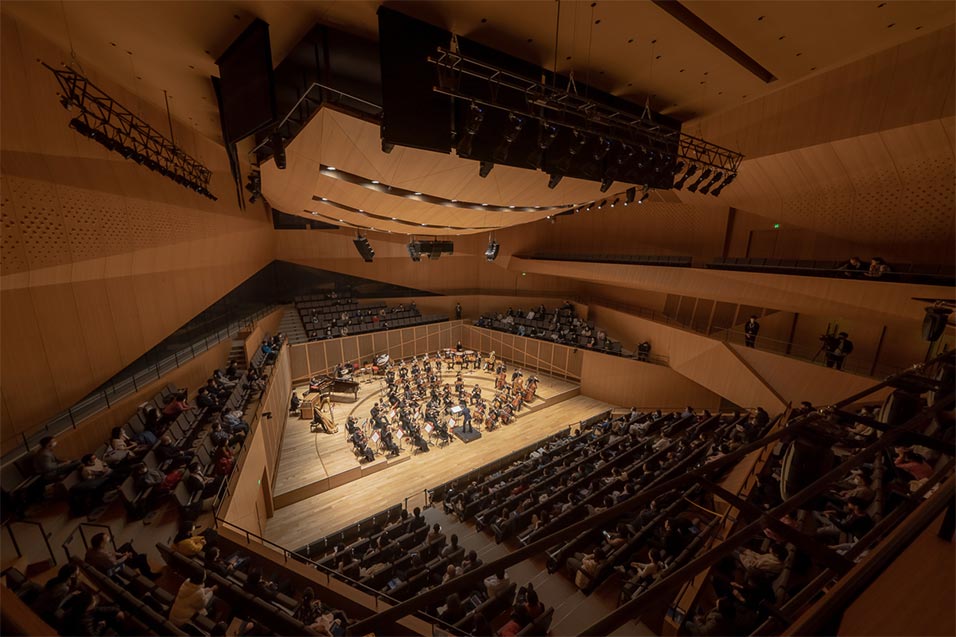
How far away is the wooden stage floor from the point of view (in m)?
6.81

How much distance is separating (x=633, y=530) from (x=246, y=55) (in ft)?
21.7

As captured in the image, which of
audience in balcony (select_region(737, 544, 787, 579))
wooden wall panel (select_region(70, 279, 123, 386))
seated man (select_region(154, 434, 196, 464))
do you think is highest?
wooden wall panel (select_region(70, 279, 123, 386))

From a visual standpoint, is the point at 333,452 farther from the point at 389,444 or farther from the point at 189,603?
the point at 189,603

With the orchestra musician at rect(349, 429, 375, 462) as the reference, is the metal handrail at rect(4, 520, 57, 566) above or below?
above

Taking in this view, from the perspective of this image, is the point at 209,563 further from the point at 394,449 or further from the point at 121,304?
the point at 394,449

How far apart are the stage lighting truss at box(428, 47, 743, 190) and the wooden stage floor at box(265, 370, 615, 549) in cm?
656

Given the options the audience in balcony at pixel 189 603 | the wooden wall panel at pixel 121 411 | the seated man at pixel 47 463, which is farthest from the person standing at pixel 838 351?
the wooden wall panel at pixel 121 411

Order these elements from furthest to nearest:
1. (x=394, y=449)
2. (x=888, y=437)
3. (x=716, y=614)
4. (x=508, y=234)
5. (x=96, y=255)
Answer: (x=508, y=234) < (x=394, y=449) < (x=96, y=255) < (x=716, y=614) < (x=888, y=437)

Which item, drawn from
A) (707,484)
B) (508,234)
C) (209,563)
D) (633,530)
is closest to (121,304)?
(209,563)

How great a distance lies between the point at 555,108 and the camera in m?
3.47

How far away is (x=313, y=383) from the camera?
36.3ft

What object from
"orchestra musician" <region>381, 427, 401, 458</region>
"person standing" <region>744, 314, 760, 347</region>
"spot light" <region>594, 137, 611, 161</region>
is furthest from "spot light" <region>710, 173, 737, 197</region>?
"orchestra musician" <region>381, 427, 401, 458</region>

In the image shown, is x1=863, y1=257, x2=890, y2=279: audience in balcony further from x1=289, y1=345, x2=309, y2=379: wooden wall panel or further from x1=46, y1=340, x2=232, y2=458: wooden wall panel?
x1=289, y1=345, x2=309, y2=379: wooden wall panel

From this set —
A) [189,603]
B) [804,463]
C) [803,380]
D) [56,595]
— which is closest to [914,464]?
[804,463]
